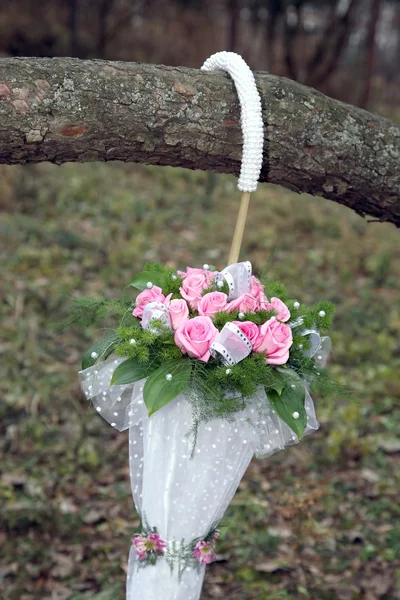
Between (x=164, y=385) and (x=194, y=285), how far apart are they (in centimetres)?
25

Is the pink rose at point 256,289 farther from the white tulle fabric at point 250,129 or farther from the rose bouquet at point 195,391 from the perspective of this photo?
the white tulle fabric at point 250,129

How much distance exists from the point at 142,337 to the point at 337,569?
70.2 inches

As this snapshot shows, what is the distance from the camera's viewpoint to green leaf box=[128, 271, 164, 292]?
1.64 m

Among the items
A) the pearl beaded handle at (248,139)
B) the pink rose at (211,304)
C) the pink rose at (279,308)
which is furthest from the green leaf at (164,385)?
the pearl beaded handle at (248,139)

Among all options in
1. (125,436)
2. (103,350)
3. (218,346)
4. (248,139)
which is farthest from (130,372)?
(125,436)

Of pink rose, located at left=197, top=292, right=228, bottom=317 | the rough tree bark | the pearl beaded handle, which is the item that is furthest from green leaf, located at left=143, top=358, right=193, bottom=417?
the rough tree bark

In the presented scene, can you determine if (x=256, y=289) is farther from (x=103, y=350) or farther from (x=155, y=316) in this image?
(x=103, y=350)

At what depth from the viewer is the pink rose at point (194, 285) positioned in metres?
1.53

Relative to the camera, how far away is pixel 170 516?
157 cm

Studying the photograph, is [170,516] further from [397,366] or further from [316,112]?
[397,366]

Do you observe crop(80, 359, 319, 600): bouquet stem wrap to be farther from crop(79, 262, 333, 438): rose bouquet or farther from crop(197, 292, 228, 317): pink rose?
crop(197, 292, 228, 317): pink rose

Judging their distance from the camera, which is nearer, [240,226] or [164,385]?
[164,385]

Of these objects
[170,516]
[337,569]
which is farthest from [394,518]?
[170,516]

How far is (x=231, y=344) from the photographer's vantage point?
1.42 m
